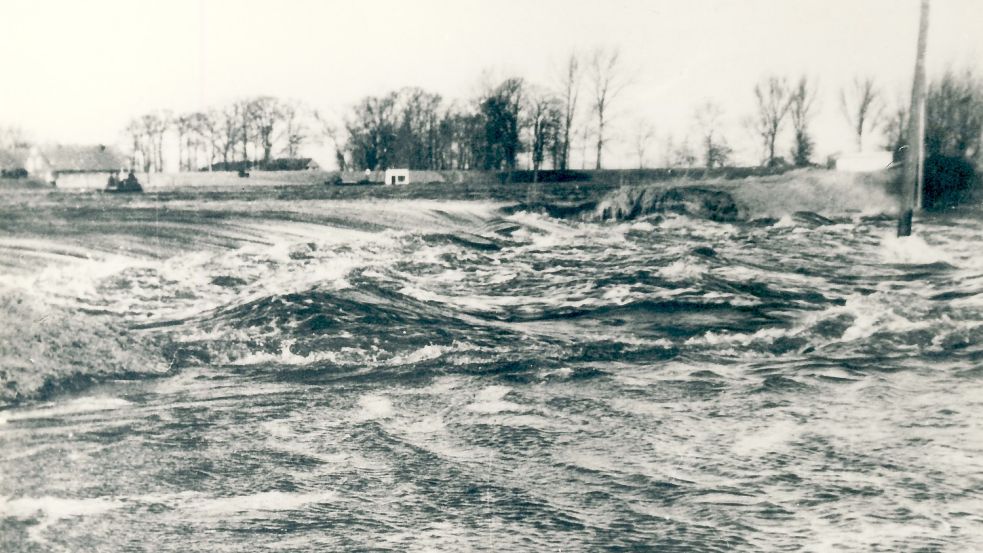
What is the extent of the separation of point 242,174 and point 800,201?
1.53 metres

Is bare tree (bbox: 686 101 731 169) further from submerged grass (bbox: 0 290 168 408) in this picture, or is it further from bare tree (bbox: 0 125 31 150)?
bare tree (bbox: 0 125 31 150)

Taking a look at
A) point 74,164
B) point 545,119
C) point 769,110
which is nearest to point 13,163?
point 74,164

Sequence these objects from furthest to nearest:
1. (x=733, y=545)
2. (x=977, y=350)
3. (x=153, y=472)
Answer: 1. (x=977, y=350)
2. (x=153, y=472)
3. (x=733, y=545)

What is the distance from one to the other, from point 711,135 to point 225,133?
4.30 feet

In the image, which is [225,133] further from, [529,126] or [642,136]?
[642,136]

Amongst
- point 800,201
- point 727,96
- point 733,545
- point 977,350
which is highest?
point 727,96

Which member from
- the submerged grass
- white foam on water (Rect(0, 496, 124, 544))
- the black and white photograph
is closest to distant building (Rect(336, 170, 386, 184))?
the black and white photograph

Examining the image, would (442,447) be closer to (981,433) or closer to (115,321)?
(115,321)

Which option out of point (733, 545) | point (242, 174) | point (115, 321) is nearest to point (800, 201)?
point (733, 545)

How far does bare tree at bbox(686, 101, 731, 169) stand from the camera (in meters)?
1.94

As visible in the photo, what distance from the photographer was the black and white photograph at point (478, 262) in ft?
5.35

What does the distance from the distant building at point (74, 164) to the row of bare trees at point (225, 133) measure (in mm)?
72

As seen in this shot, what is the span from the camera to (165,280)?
1.95m

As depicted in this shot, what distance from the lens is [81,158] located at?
205cm
